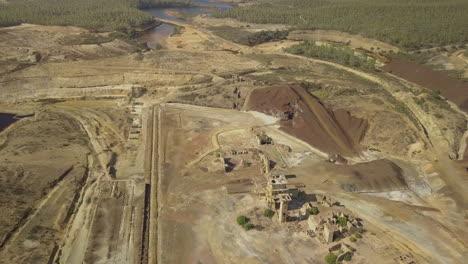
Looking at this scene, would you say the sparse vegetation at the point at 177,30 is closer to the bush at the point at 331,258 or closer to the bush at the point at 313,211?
the bush at the point at 313,211

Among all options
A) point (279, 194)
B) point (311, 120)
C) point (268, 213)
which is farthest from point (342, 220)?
point (311, 120)

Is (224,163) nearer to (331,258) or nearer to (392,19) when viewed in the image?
(331,258)

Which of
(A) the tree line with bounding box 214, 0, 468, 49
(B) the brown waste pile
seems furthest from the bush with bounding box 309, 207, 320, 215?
(A) the tree line with bounding box 214, 0, 468, 49

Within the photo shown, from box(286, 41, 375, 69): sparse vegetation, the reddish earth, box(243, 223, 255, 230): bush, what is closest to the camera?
box(243, 223, 255, 230): bush

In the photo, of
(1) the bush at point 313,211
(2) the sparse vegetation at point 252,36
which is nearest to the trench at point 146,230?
(1) the bush at point 313,211

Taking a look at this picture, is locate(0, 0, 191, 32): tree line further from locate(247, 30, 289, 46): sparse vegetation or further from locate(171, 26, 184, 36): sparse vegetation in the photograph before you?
locate(247, 30, 289, 46): sparse vegetation

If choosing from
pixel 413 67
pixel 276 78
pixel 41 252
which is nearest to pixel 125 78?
pixel 276 78

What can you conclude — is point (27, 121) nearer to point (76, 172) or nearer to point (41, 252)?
point (76, 172)
